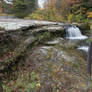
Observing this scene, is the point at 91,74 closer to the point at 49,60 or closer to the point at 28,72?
the point at 49,60

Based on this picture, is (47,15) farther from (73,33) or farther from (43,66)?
(43,66)

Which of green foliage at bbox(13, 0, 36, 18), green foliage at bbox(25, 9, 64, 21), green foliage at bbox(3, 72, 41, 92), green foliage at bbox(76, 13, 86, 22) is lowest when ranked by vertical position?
green foliage at bbox(3, 72, 41, 92)

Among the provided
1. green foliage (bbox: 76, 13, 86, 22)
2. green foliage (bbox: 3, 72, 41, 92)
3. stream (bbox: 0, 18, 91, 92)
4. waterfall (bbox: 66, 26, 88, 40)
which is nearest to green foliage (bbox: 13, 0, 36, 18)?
green foliage (bbox: 76, 13, 86, 22)

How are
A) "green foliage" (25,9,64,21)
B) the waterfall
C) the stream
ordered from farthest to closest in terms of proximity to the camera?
"green foliage" (25,9,64,21)
the waterfall
the stream

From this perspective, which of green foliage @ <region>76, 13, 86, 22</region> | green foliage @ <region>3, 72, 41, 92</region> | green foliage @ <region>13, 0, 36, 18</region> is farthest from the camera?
green foliage @ <region>13, 0, 36, 18</region>

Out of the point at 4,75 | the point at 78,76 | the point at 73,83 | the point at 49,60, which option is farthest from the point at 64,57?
the point at 4,75

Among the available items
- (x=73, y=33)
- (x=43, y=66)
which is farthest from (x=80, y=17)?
(x=43, y=66)

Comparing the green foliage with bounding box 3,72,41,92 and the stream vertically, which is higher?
the stream

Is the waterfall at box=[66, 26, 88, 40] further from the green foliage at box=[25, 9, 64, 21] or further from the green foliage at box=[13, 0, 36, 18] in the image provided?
the green foliage at box=[13, 0, 36, 18]

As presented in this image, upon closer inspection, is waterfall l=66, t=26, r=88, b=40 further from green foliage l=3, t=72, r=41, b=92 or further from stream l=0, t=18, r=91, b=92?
green foliage l=3, t=72, r=41, b=92

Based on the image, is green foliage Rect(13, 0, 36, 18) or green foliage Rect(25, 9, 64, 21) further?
green foliage Rect(25, 9, 64, 21)

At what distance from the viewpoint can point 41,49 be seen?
5.80 m

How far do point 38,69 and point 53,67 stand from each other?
0.67 metres

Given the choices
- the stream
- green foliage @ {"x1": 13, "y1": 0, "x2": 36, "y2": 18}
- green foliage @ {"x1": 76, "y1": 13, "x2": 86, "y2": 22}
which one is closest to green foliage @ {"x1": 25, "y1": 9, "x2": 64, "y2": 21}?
green foliage @ {"x1": 13, "y1": 0, "x2": 36, "y2": 18}
